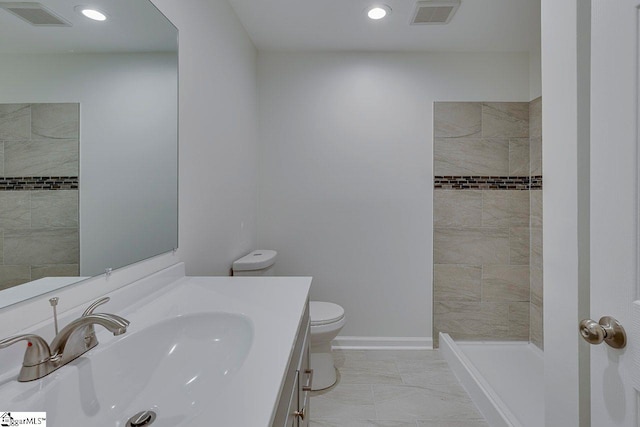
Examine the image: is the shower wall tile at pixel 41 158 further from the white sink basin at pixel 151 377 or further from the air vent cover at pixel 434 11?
the air vent cover at pixel 434 11

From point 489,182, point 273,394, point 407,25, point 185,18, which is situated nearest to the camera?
point 273,394

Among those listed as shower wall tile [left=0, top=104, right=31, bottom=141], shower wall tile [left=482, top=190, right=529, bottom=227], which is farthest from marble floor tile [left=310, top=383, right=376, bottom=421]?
shower wall tile [left=0, top=104, right=31, bottom=141]

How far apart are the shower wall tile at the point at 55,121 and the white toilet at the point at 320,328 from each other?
132cm

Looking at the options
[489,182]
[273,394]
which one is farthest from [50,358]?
[489,182]

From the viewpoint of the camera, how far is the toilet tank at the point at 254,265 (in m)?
2.08

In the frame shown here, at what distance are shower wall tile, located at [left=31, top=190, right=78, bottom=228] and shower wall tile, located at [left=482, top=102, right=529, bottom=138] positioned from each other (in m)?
2.76

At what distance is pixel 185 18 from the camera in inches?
57.4

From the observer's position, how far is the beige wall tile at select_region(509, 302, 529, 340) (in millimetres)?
2725

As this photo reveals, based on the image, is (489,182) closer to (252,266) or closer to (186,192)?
(252,266)

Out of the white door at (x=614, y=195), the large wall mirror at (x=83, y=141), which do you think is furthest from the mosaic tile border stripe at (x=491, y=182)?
the large wall mirror at (x=83, y=141)

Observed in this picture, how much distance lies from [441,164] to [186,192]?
2036 mm
